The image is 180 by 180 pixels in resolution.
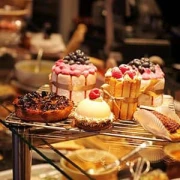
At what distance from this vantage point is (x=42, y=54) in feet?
8.06

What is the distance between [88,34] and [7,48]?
6.07 ft

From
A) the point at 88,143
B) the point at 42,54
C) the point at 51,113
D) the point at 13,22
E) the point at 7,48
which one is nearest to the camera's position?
the point at 51,113

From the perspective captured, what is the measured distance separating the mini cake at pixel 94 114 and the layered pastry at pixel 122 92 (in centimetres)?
A: 5

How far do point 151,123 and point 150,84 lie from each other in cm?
19

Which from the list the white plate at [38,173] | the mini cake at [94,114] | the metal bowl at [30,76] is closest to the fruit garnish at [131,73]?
the mini cake at [94,114]

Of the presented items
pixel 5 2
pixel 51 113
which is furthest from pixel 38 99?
pixel 5 2

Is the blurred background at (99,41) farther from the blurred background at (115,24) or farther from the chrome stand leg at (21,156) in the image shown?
the chrome stand leg at (21,156)

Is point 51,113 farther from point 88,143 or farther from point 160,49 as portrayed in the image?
point 160,49

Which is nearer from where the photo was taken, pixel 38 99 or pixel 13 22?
pixel 38 99

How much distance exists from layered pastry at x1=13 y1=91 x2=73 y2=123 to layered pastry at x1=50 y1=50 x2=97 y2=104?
0.10m

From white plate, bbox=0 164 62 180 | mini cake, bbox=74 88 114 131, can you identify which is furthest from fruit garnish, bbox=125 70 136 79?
white plate, bbox=0 164 62 180

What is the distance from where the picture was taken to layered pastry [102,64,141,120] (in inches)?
46.4

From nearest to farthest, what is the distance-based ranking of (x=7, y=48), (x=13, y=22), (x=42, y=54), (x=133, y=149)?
(x=133, y=149) < (x=42, y=54) < (x=7, y=48) < (x=13, y=22)

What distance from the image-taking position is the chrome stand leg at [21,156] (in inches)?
43.5
